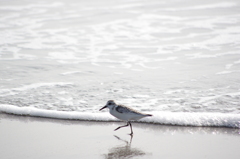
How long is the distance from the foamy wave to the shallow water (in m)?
0.31

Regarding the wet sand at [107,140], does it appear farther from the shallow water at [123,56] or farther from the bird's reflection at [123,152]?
the shallow water at [123,56]

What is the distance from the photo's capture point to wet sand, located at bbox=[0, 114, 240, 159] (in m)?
4.52

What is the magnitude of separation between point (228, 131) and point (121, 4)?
12974 millimetres

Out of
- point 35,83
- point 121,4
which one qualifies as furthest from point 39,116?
point 121,4

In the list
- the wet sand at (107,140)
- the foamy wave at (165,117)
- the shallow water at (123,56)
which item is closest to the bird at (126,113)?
the wet sand at (107,140)

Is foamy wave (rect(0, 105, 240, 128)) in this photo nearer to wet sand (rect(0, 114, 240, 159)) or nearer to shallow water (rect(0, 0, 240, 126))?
wet sand (rect(0, 114, 240, 159))

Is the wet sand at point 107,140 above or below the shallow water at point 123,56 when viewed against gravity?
below

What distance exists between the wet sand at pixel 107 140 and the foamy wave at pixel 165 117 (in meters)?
0.12

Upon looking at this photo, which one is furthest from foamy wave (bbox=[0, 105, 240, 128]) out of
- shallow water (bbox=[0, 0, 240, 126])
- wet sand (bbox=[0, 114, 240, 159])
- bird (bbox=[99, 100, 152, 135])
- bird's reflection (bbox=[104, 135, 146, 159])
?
bird's reflection (bbox=[104, 135, 146, 159])

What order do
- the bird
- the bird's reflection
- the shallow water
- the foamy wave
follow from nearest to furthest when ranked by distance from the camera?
the bird's reflection → the bird → the foamy wave → the shallow water

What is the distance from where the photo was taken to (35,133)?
5195 mm

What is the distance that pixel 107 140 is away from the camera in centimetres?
497

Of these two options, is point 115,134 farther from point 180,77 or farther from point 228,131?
point 180,77

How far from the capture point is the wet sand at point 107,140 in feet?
14.8
